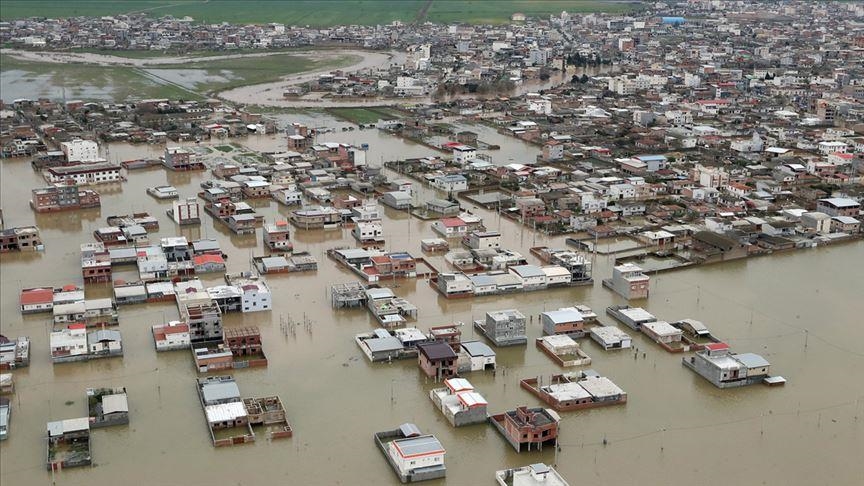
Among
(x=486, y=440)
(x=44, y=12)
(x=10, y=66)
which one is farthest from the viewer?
(x=44, y=12)

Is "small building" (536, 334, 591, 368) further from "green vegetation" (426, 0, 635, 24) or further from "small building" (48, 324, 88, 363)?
"green vegetation" (426, 0, 635, 24)

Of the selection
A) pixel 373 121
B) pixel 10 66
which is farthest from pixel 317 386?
pixel 10 66

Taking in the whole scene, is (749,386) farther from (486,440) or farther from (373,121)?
(373,121)

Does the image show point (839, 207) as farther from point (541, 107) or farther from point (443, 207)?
point (541, 107)

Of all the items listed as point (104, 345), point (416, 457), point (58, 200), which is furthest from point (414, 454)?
point (58, 200)

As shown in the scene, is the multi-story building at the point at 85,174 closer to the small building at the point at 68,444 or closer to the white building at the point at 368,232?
the white building at the point at 368,232

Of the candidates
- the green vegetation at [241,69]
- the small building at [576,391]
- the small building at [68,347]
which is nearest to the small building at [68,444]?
the small building at [68,347]
